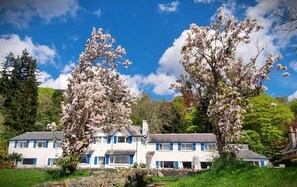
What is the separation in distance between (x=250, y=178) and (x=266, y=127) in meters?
39.3

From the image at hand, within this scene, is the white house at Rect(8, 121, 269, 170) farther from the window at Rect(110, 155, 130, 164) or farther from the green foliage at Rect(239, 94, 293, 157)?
the green foliage at Rect(239, 94, 293, 157)

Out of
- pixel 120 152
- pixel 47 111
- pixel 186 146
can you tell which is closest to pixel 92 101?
pixel 120 152

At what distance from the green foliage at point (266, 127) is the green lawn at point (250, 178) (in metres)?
35.6

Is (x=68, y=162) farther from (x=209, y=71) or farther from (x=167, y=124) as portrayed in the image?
(x=167, y=124)

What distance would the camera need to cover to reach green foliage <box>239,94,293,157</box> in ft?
148

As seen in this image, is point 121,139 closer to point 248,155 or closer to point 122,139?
point 122,139

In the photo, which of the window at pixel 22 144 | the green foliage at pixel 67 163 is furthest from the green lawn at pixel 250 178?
the window at pixel 22 144

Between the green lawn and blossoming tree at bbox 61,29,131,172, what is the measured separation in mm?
8615

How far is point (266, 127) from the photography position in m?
45.5

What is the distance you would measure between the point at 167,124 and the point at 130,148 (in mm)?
14858

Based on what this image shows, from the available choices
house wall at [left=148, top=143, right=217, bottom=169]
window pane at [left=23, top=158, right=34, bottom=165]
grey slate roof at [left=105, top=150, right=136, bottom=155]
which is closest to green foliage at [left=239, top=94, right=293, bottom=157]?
house wall at [left=148, top=143, right=217, bottom=169]

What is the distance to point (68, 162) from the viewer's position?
17391 mm

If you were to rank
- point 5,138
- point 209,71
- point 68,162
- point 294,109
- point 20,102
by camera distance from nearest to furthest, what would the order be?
point 68,162, point 209,71, point 5,138, point 20,102, point 294,109

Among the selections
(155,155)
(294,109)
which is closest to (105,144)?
(155,155)
